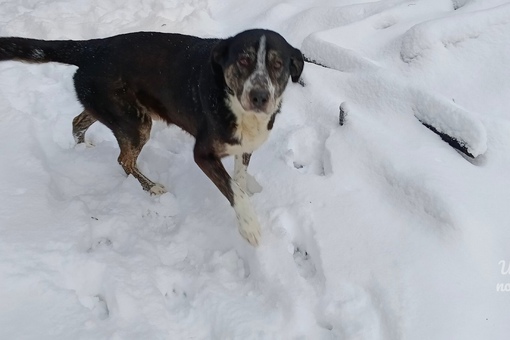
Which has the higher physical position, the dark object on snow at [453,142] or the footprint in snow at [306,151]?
the dark object on snow at [453,142]

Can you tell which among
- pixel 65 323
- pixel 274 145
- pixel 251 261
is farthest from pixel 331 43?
pixel 65 323

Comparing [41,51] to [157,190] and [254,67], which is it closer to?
[157,190]

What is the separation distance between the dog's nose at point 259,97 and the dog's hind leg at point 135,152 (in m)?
1.23

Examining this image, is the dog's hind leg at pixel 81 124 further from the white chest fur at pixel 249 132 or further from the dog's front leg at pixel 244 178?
the white chest fur at pixel 249 132

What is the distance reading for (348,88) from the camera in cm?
439

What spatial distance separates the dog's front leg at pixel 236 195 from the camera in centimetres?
318

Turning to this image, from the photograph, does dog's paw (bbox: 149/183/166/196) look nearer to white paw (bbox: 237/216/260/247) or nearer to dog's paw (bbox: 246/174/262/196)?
dog's paw (bbox: 246/174/262/196)

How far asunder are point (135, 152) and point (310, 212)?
1.43 meters

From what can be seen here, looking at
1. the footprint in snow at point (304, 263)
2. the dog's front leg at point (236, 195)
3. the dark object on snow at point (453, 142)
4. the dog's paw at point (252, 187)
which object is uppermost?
the dark object on snow at point (453, 142)

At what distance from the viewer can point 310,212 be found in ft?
11.0

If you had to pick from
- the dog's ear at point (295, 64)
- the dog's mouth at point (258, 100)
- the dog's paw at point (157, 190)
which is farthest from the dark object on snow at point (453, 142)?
the dog's paw at point (157, 190)

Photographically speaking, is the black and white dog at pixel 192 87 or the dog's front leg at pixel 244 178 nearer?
the black and white dog at pixel 192 87

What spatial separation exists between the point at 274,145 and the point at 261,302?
150cm

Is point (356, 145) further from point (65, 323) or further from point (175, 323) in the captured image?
point (65, 323)
